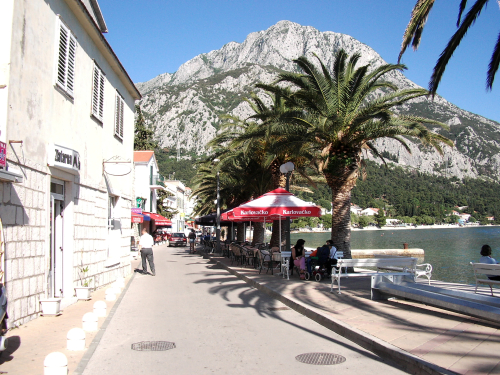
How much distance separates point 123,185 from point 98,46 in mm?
5053

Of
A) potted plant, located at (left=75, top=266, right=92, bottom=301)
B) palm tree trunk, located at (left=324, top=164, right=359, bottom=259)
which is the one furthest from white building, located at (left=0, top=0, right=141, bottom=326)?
palm tree trunk, located at (left=324, top=164, right=359, bottom=259)

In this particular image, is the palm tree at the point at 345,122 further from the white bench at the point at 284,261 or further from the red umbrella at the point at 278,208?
the white bench at the point at 284,261

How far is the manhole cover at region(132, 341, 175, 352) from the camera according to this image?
6462mm

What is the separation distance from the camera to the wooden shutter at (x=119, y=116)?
1477 centimetres

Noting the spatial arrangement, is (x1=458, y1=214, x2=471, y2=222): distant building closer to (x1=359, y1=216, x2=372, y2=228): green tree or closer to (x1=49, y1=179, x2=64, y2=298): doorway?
(x1=359, y1=216, x2=372, y2=228): green tree

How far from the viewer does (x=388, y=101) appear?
1548 cm

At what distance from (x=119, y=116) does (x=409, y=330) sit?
468 inches

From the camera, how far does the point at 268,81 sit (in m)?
134

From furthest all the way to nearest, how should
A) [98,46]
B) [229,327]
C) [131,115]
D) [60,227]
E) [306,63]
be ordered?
Answer: [131,115] → [306,63] → [98,46] → [60,227] → [229,327]

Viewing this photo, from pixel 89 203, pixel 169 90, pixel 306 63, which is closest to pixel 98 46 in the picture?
pixel 89 203

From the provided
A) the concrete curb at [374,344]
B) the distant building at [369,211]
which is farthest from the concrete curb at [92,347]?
the distant building at [369,211]

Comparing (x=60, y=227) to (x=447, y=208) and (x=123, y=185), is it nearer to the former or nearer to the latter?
(x=123, y=185)

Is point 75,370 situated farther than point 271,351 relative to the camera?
No

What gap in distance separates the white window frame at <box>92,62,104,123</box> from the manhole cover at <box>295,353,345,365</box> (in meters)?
8.69
